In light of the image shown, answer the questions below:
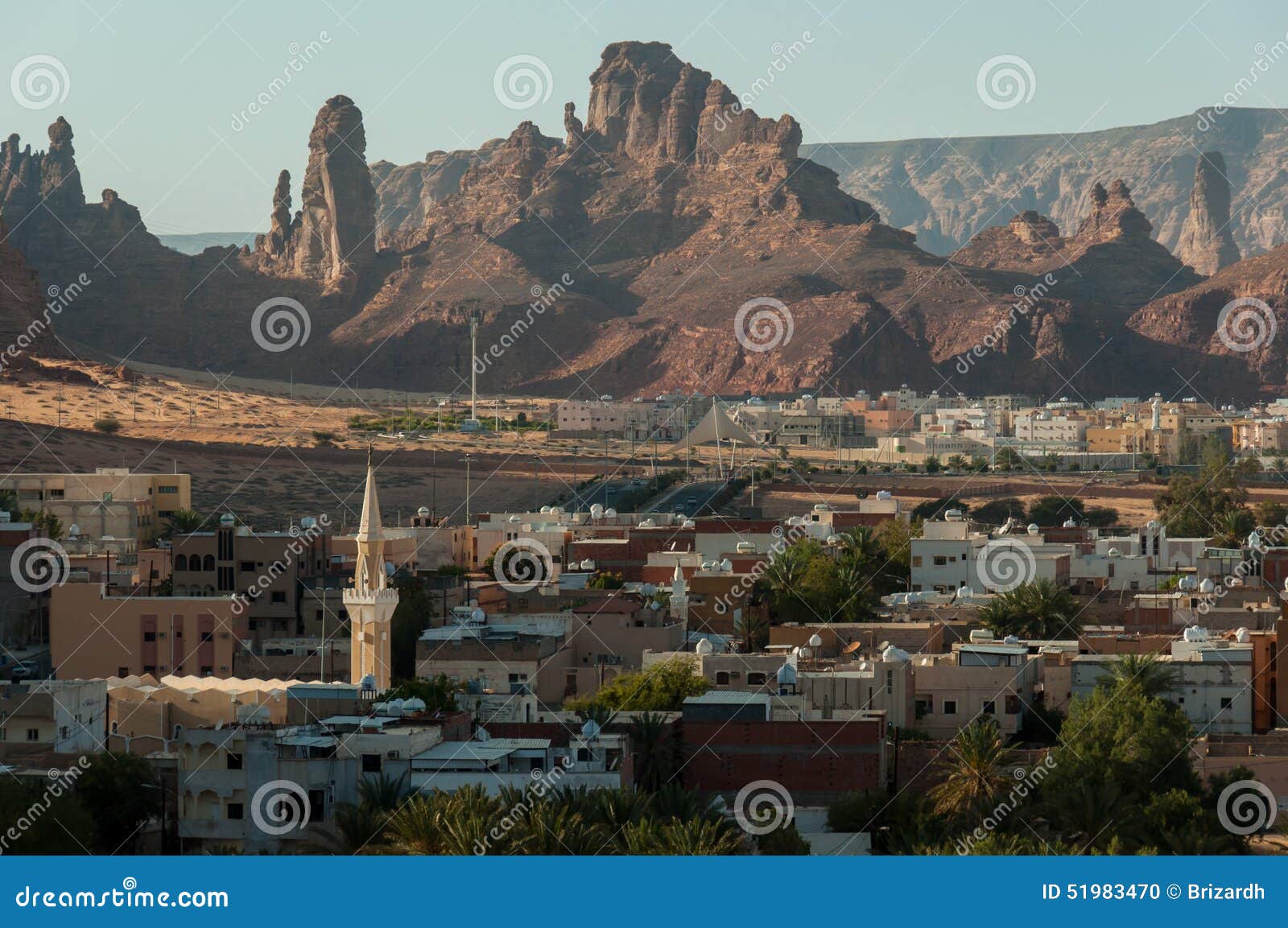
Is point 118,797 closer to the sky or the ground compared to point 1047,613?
closer to the ground

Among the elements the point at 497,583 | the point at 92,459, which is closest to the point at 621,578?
the point at 497,583

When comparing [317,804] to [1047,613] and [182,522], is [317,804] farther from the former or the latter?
[182,522]

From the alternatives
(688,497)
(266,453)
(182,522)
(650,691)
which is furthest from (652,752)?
(266,453)

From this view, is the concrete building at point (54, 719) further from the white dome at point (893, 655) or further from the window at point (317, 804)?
the white dome at point (893, 655)

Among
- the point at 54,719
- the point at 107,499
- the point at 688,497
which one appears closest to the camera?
the point at 54,719

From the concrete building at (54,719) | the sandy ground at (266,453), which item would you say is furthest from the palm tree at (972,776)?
the sandy ground at (266,453)

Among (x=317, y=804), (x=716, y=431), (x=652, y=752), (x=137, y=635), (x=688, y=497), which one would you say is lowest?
(x=317, y=804)

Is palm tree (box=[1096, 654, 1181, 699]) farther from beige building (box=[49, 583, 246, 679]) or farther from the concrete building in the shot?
beige building (box=[49, 583, 246, 679])
